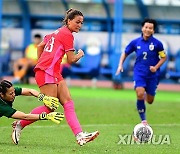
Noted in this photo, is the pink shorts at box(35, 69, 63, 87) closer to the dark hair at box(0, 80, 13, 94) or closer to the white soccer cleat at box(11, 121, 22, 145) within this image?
the dark hair at box(0, 80, 13, 94)

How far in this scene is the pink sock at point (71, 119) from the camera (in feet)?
35.9

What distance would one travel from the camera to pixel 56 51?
11.2 meters

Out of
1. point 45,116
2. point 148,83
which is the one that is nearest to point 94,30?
point 148,83

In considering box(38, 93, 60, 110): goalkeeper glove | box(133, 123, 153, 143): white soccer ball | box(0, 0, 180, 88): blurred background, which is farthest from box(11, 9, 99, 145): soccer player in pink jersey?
box(0, 0, 180, 88): blurred background

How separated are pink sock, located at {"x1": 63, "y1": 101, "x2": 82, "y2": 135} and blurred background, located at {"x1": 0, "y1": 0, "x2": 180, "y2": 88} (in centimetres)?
1775

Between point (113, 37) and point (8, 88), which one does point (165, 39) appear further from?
point (8, 88)

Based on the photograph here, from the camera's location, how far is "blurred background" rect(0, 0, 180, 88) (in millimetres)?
29875

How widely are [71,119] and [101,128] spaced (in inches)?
122

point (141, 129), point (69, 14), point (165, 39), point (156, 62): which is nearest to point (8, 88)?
point (69, 14)

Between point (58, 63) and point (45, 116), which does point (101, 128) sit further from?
point (45, 116)

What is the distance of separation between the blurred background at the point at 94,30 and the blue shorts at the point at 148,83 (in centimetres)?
1361

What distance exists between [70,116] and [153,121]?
4.97 m

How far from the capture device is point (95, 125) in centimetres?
1466

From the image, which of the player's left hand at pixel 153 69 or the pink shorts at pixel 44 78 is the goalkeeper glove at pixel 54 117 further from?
the player's left hand at pixel 153 69
